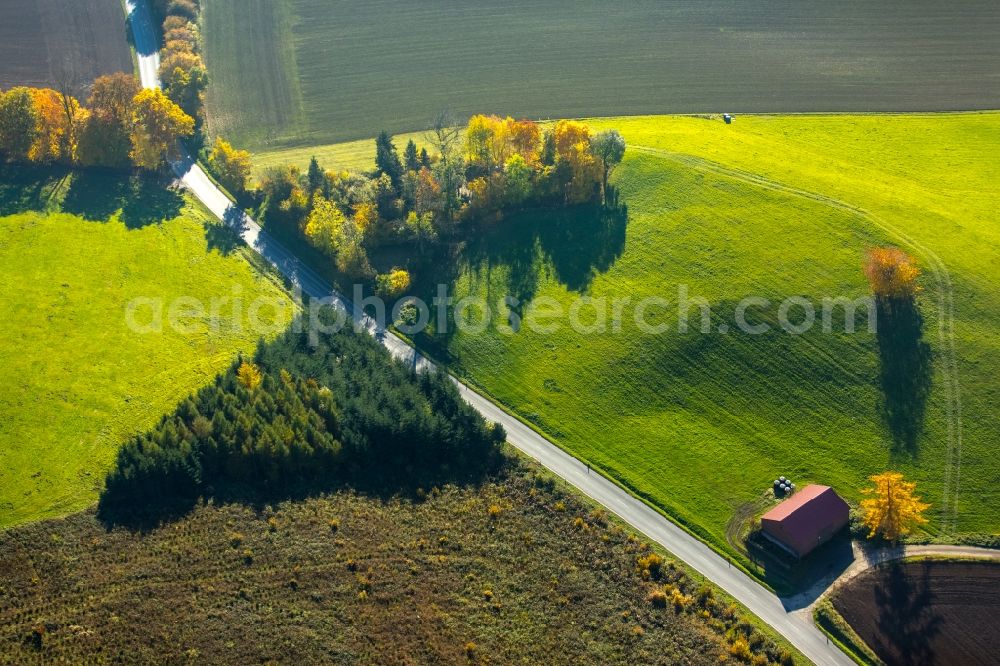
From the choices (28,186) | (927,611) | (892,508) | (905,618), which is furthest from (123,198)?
(927,611)

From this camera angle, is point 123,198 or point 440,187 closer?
point 440,187

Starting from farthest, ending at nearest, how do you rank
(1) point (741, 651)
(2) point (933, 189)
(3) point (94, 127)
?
1. (3) point (94, 127)
2. (2) point (933, 189)
3. (1) point (741, 651)

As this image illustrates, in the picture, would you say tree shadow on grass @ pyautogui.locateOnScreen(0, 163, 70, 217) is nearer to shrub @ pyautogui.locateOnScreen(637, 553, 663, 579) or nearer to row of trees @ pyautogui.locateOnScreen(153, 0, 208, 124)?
row of trees @ pyautogui.locateOnScreen(153, 0, 208, 124)

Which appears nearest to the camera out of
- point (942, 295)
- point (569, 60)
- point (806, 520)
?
point (806, 520)

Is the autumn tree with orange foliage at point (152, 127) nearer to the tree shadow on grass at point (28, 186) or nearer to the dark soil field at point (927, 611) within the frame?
the tree shadow on grass at point (28, 186)

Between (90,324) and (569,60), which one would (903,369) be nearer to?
(569,60)

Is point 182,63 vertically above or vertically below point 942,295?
above

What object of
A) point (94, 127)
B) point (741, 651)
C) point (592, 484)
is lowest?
point (741, 651)

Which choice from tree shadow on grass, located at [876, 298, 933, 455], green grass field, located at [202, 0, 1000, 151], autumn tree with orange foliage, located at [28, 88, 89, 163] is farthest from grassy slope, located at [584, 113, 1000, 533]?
autumn tree with orange foliage, located at [28, 88, 89, 163]
